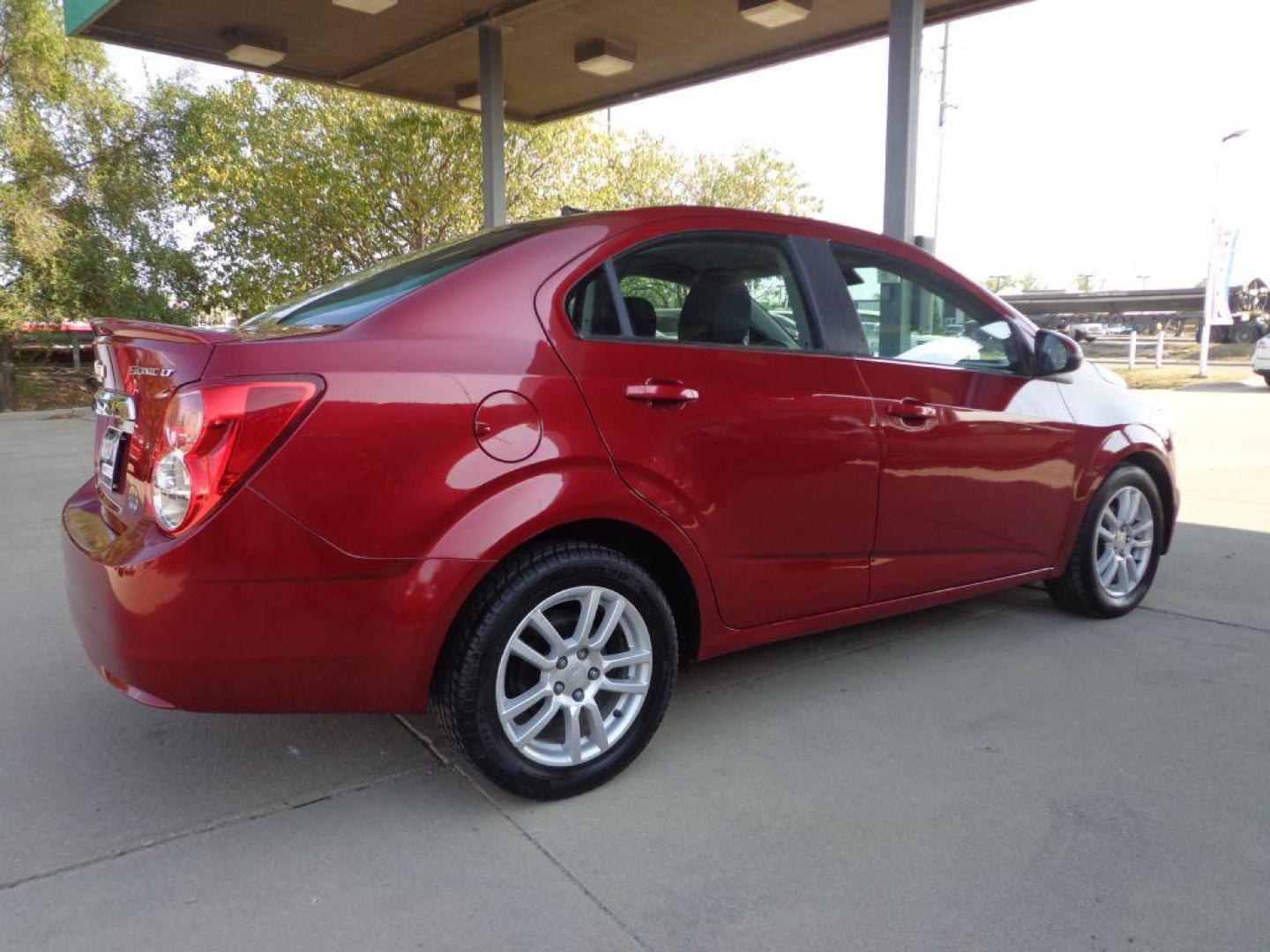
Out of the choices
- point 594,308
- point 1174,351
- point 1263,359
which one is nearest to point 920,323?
point 594,308


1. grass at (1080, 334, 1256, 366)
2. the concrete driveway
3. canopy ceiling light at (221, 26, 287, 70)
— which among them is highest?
canopy ceiling light at (221, 26, 287, 70)

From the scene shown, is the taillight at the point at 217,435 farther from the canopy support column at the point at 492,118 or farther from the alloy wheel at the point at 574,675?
the canopy support column at the point at 492,118

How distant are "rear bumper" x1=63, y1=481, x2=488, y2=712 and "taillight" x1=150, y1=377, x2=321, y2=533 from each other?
0.18 ft

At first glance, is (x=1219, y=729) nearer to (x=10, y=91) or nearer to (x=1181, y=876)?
(x=1181, y=876)

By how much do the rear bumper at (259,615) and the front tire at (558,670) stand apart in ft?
0.39

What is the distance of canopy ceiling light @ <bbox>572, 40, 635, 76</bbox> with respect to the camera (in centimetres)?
880

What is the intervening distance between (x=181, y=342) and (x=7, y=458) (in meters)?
9.58

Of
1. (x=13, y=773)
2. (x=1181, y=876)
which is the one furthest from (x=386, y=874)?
(x=1181, y=876)

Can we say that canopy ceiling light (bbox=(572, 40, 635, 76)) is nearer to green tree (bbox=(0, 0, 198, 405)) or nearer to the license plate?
the license plate

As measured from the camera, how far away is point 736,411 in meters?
2.93

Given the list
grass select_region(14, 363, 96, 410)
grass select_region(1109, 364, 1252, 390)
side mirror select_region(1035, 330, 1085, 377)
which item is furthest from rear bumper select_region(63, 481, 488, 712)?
grass select_region(14, 363, 96, 410)

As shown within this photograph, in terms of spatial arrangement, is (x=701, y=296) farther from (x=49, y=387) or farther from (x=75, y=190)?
(x=49, y=387)

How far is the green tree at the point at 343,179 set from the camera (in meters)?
14.7

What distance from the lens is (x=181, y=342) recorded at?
92.7 inches
